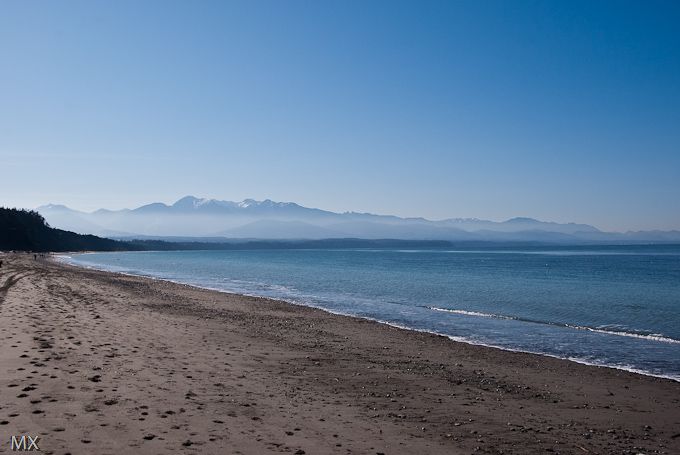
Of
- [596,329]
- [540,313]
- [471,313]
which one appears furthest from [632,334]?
[471,313]

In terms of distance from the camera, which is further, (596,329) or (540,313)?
(540,313)

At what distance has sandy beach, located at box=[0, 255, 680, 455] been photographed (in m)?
7.40

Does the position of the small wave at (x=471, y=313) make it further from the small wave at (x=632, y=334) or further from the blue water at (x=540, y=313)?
the small wave at (x=632, y=334)

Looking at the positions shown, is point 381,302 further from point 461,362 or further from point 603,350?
point 461,362

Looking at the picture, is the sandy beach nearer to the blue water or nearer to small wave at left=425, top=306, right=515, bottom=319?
the blue water

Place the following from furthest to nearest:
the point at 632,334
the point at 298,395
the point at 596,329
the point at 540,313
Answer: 1. the point at 540,313
2. the point at 596,329
3. the point at 632,334
4. the point at 298,395

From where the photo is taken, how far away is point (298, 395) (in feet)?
33.1

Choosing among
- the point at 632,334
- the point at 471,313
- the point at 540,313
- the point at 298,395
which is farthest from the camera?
the point at 540,313

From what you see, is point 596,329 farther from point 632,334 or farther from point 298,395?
point 298,395

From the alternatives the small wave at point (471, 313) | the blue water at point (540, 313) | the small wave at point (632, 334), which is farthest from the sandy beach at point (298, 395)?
the small wave at point (471, 313)

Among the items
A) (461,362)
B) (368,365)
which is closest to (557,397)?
(461,362)

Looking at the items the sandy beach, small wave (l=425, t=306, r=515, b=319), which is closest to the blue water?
small wave (l=425, t=306, r=515, b=319)

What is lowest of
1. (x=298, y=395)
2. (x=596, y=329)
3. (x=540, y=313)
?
(x=540, y=313)

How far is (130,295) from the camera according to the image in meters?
30.1
